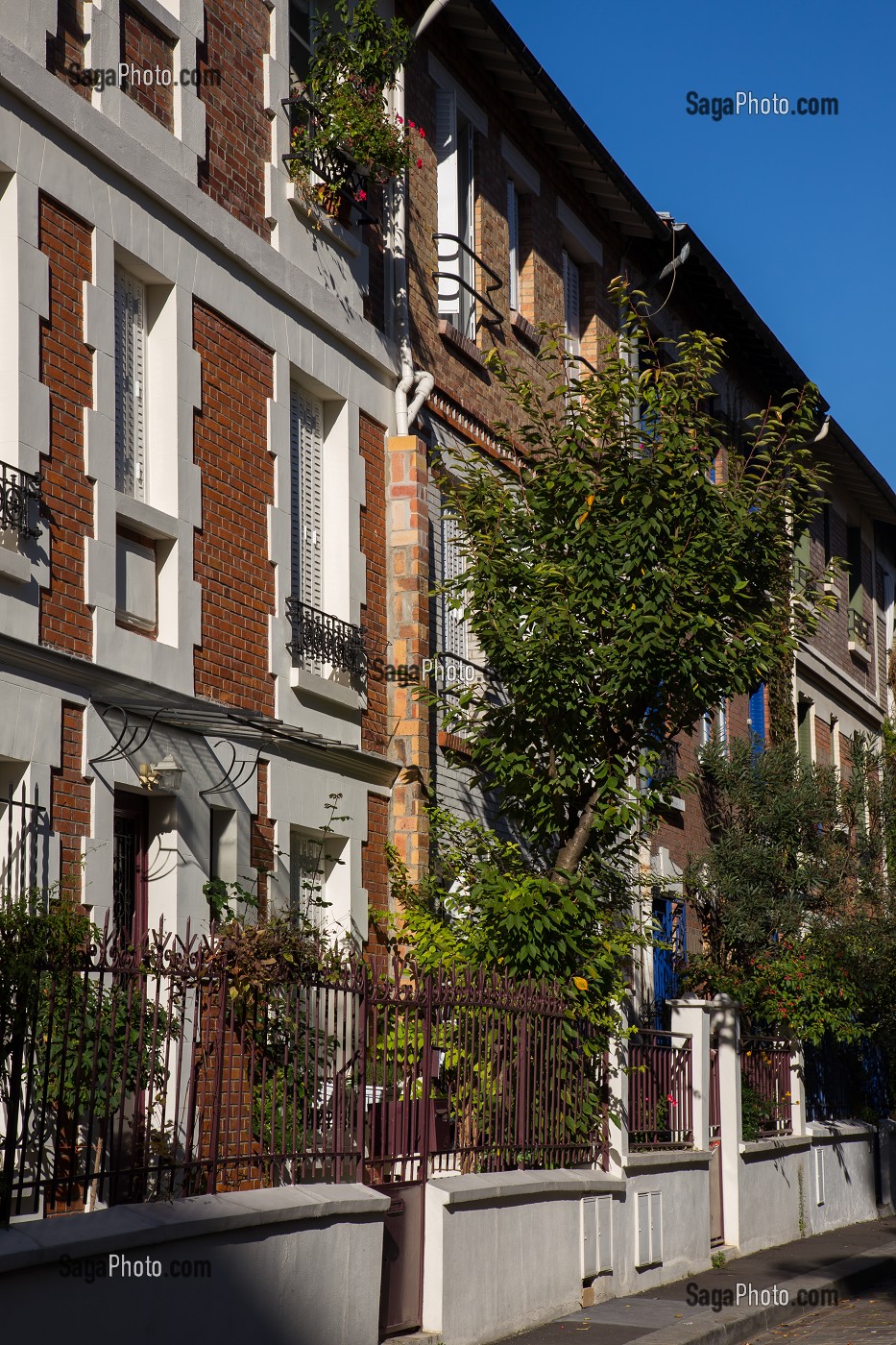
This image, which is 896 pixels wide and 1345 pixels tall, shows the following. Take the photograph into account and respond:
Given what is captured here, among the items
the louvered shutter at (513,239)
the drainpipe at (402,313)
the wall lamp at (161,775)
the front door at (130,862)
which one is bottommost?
the front door at (130,862)

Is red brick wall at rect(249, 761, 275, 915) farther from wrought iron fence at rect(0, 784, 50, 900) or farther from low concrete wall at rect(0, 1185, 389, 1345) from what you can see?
low concrete wall at rect(0, 1185, 389, 1345)

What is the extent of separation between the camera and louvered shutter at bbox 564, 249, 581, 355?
1864cm

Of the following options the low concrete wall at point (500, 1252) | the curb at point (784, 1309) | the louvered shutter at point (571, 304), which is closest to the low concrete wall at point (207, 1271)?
the low concrete wall at point (500, 1252)

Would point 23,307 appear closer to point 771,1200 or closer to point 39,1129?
point 39,1129

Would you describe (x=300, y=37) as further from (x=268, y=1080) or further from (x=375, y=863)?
(x=268, y=1080)

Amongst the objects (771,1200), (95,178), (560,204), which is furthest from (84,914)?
(560,204)

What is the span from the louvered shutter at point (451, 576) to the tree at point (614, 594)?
197 centimetres

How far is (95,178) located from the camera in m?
10.5

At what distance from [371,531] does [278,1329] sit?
705 cm

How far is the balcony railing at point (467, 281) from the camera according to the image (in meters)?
15.0

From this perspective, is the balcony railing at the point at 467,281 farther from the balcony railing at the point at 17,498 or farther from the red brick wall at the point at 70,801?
the red brick wall at the point at 70,801

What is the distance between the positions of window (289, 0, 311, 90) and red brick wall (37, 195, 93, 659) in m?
3.92

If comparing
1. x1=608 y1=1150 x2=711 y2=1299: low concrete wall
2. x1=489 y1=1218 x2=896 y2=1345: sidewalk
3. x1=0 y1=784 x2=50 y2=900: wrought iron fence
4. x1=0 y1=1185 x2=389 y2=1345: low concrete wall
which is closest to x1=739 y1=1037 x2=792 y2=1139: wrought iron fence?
x1=489 y1=1218 x2=896 y2=1345: sidewalk

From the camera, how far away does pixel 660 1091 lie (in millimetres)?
13539
